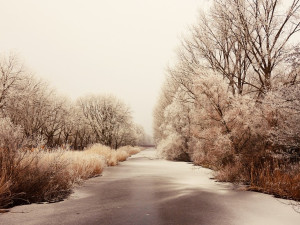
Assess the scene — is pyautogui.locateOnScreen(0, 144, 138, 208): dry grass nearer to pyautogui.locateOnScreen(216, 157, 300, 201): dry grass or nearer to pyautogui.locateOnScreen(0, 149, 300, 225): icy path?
pyautogui.locateOnScreen(0, 149, 300, 225): icy path

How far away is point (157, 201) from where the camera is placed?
6305 mm

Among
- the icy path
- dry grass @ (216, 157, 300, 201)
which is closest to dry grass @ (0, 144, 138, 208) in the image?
the icy path

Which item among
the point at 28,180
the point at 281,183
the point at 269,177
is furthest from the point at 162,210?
the point at 269,177

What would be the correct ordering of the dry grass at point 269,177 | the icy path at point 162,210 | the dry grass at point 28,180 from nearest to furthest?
1. the icy path at point 162,210
2. the dry grass at point 28,180
3. the dry grass at point 269,177

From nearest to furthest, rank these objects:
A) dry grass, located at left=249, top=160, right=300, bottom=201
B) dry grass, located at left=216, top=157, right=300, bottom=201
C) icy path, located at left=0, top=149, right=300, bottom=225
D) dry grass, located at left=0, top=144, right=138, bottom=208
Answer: icy path, located at left=0, top=149, right=300, bottom=225 < dry grass, located at left=0, top=144, right=138, bottom=208 < dry grass, located at left=249, top=160, right=300, bottom=201 < dry grass, located at left=216, top=157, right=300, bottom=201

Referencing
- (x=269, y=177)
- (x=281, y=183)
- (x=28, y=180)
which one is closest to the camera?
(x=28, y=180)

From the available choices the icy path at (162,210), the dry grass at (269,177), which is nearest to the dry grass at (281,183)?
the dry grass at (269,177)

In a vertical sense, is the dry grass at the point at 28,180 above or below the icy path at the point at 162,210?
above

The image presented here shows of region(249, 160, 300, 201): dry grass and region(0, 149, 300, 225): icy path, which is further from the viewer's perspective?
region(249, 160, 300, 201): dry grass

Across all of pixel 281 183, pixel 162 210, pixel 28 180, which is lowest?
pixel 162 210

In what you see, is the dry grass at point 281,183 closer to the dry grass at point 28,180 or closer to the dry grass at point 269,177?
the dry grass at point 269,177

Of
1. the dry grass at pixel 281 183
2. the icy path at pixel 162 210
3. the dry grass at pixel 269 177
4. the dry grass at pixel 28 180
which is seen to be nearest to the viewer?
the icy path at pixel 162 210

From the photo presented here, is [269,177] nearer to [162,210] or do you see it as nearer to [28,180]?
[162,210]

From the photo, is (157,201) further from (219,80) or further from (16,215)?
(219,80)
